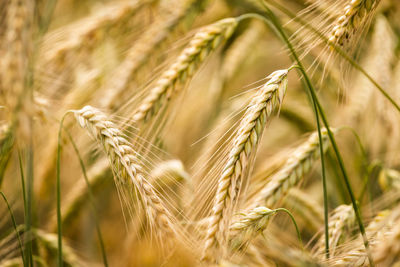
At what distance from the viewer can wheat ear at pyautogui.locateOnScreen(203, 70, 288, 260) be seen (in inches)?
23.4

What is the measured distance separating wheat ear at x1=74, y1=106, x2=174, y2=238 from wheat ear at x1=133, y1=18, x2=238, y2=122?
0.42ft

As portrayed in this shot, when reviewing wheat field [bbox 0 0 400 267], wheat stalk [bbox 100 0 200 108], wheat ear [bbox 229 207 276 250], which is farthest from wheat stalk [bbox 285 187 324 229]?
wheat stalk [bbox 100 0 200 108]

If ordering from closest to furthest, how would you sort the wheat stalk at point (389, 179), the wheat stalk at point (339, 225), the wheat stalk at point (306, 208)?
the wheat stalk at point (339, 225), the wheat stalk at point (389, 179), the wheat stalk at point (306, 208)

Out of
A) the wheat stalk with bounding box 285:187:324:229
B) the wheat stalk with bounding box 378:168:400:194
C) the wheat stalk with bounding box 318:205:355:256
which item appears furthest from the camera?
the wheat stalk with bounding box 285:187:324:229

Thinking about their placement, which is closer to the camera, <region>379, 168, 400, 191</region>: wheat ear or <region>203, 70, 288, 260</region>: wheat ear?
<region>203, 70, 288, 260</region>: wheat ear

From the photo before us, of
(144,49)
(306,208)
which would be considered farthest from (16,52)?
(306,208)

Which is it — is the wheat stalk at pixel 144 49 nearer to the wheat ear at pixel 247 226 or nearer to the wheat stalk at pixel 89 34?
the wheat stalk at pixel 89 34

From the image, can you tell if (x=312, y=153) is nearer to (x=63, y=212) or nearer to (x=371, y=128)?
(x=371, y=128)

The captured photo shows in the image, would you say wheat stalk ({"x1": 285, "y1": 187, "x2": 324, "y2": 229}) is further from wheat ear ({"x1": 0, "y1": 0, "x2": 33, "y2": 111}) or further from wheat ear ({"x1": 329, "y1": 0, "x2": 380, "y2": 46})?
wheat ear ({"x1": 0, "y1": 0, "x2": 33, "y2": 111})

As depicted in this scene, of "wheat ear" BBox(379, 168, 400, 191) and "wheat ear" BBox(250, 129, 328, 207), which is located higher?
"wheat ear" BBox(250, 129, 328, 207)

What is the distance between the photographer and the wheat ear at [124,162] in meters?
0.65

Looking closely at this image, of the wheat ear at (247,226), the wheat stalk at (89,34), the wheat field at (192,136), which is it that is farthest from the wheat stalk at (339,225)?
the wheat stalk at (89,34)

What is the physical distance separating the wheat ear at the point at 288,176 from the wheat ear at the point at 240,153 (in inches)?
8.2

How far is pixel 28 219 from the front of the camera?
76 centimetres
